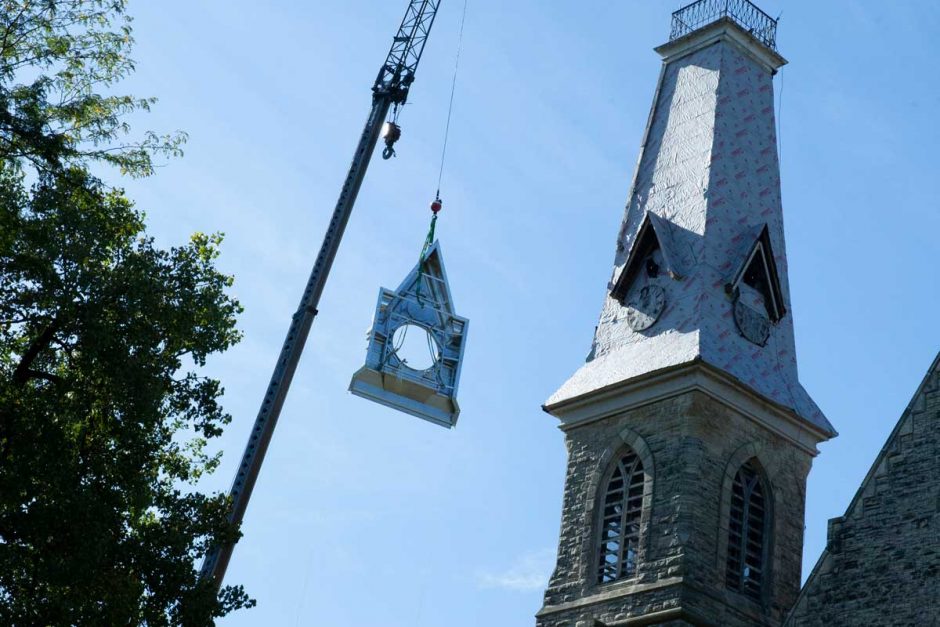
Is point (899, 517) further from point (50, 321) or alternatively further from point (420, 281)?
point (50, 321)

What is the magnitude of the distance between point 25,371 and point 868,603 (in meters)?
14.7

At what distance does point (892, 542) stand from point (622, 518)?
6377mm

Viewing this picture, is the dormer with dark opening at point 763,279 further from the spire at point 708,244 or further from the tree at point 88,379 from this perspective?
the tree at point 88,379

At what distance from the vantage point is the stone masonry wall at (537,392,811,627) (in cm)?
3388

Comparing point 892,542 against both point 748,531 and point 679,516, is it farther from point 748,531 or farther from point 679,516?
point 748,531

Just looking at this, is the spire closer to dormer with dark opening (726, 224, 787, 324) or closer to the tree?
dormer with dark opening (726, 224, 787, 324)

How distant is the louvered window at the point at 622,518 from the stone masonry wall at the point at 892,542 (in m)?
4.53

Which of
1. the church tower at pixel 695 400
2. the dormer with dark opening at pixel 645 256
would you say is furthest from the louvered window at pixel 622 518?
the dormer with dark opening at pixel 645 256

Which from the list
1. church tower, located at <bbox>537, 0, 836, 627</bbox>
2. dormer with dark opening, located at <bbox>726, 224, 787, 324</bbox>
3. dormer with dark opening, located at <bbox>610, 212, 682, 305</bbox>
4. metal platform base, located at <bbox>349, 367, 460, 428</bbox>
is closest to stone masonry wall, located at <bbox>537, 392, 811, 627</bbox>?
church tower, located at <bbox>537, 0, 836, 627</bbox>

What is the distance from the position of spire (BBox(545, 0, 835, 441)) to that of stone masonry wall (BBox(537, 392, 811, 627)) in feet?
2.79

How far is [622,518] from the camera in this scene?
35656 mm

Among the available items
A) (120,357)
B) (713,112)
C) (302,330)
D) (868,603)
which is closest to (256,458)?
(302,330)

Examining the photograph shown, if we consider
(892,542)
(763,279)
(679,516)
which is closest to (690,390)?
(679,516)

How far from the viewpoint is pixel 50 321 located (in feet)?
82.4
